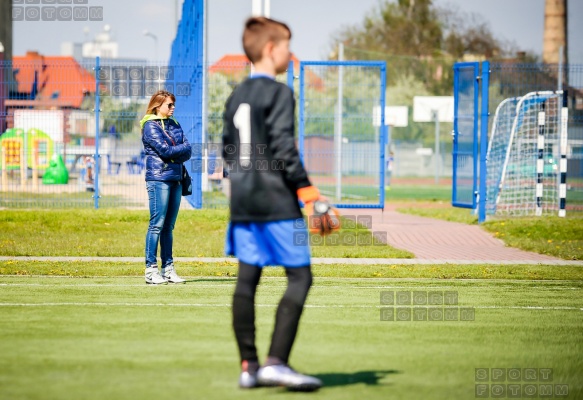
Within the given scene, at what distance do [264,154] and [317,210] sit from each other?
1.38ft

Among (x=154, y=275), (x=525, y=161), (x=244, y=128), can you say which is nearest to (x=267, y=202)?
(x=244, y=128)

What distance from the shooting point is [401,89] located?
220 ft

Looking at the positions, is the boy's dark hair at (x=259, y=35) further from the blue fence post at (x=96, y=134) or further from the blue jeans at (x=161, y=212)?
the blue fence post at (x=96, y=134)

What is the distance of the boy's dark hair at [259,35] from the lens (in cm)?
552

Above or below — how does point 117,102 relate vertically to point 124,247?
above

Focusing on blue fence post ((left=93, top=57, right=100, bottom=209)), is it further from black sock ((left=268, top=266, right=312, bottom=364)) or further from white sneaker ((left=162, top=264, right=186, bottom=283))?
black sock ((left=268, top=266, right=312, bottom=364))

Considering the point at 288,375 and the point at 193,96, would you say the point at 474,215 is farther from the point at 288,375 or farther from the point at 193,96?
the point at 288,375

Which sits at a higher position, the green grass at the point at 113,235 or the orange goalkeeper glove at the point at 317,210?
the orange goalkeeper glove at the point at 317,210

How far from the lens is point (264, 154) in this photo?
5.44m

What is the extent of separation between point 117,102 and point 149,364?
790 inches

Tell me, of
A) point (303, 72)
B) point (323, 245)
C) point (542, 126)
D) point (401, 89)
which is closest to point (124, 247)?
point (323, 245)

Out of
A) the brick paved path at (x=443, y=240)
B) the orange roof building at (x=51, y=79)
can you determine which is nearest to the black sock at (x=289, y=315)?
the brick paved path at (x=443, y=240)
